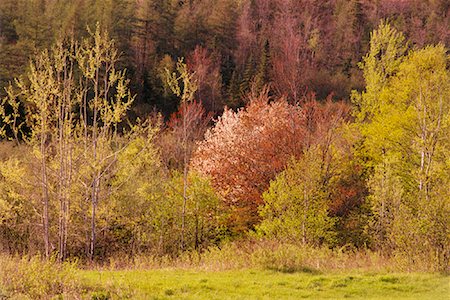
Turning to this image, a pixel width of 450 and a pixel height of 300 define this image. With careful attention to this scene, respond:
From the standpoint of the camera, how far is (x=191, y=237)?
20.7 meters

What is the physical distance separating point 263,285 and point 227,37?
209 feet

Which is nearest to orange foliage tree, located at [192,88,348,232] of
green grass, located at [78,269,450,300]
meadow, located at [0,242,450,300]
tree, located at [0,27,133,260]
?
tree, located at [0,27,133,260]

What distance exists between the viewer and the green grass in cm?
1114

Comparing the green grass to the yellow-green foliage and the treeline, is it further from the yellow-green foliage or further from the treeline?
the treeline

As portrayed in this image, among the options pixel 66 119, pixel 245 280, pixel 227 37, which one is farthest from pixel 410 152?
pixel 227 37

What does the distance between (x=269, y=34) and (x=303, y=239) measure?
6391cm

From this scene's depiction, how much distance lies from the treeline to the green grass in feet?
111

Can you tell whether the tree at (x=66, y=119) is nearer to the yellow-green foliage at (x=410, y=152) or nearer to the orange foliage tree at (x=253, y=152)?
the orange foliage tree at (x=253, y=152)

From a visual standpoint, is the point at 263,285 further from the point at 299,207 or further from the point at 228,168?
the point at 228,168

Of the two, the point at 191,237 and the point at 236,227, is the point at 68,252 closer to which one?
the point at 191,237

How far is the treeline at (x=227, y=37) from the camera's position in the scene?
184 ft

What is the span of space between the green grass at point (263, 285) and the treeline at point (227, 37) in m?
33.9

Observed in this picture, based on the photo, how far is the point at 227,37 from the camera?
7231 cm

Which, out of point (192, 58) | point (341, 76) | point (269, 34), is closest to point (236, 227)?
point (192, 58)
